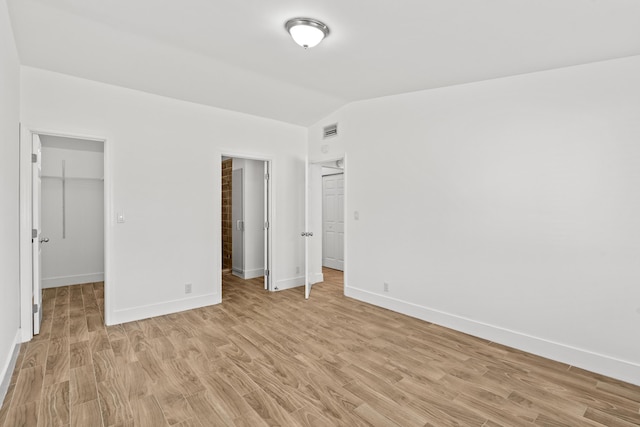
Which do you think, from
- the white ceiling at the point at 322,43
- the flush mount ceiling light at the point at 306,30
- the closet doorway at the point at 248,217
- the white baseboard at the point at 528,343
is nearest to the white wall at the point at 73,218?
the closet doorway at the point at 248,217

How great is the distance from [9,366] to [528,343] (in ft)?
14.7

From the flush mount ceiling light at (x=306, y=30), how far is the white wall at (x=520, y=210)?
178cm

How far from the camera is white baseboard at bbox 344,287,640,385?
2531 mm

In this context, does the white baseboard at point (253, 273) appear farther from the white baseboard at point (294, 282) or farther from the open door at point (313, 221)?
the open door at point (313, 221)

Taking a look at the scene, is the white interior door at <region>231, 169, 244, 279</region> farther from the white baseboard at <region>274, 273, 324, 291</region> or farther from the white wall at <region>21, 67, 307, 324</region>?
the white wall at <region>21, 67, 307, 324</region>

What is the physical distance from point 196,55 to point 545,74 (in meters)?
3.33

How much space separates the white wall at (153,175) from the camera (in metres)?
3.39

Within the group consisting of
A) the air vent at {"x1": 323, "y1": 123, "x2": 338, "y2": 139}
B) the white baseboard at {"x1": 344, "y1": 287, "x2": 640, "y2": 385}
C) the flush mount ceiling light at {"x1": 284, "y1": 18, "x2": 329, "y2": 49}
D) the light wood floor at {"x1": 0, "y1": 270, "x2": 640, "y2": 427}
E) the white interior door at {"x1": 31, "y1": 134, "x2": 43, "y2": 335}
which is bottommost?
the light wood floor at {"x1": 0, "y1": 270, "x2": 640, "y2": 427}

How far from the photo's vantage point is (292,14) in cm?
240

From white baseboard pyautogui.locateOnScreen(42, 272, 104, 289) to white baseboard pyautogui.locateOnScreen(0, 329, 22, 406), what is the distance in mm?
2761

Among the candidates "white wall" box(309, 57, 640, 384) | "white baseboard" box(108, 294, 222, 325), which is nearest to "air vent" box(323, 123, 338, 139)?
"white wall" box(309, 57, 640, 384)

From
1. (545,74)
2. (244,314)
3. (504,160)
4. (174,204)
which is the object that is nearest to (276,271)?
(244,314)

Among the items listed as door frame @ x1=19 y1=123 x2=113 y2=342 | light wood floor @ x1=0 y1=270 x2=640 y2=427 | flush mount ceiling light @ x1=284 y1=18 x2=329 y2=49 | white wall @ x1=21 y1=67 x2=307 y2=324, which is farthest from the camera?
white wall @ x1=21 y1=67 x2=307 y2=324

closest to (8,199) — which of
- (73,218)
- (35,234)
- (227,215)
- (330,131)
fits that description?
(35,234)
